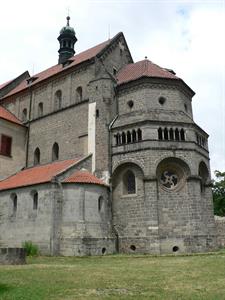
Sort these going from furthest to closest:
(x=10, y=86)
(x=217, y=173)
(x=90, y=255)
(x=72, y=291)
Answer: (x=217, y=173) < (x=10, y=86) < (x=90, y=255) < (x=72, y=291)

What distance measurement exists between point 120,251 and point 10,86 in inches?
1034

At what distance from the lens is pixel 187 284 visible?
11891 mm

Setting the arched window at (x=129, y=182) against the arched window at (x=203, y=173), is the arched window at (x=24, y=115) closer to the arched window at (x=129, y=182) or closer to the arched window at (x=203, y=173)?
the arched window at (x=129, y=182)

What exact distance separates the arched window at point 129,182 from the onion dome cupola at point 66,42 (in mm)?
20783

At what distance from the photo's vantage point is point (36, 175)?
3002 cm

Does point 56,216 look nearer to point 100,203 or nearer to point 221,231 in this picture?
point 100,203

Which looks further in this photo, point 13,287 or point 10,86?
point 10,86

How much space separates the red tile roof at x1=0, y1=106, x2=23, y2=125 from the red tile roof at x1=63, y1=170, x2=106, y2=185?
39.0 feet

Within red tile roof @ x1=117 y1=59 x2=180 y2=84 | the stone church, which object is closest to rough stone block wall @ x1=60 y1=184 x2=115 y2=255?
the stone church

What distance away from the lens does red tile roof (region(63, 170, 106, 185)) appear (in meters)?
26.8

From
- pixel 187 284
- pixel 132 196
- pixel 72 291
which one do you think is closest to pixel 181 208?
pixel 132 196

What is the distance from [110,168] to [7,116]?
47.4 feet

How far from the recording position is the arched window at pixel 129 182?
28.9 metres

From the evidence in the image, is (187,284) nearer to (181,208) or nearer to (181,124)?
(181,208)
